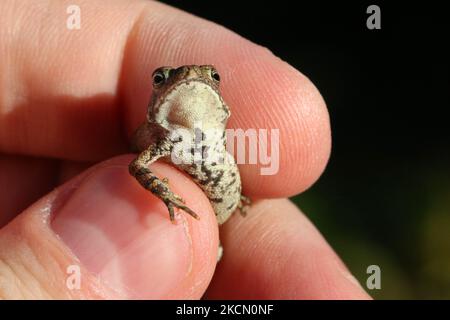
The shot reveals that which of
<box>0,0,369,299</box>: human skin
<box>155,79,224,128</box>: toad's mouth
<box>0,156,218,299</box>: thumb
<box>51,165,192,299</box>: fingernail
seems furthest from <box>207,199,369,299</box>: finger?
<box>155,79,224,128</box>: toad's mouth

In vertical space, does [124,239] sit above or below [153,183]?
below

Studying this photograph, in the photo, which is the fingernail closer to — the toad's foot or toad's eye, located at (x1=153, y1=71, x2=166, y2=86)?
the toad's foot

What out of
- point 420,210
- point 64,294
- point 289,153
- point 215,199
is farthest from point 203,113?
point 420,210

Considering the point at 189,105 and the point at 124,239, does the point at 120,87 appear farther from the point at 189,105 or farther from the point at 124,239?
the point at 124,239

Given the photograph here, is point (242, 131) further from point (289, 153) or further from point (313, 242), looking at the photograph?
point (313, 242)

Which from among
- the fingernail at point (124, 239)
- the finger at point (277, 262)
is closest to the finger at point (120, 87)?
the finger at point (277, 262)

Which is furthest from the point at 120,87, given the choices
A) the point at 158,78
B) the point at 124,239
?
the point at 124,239
